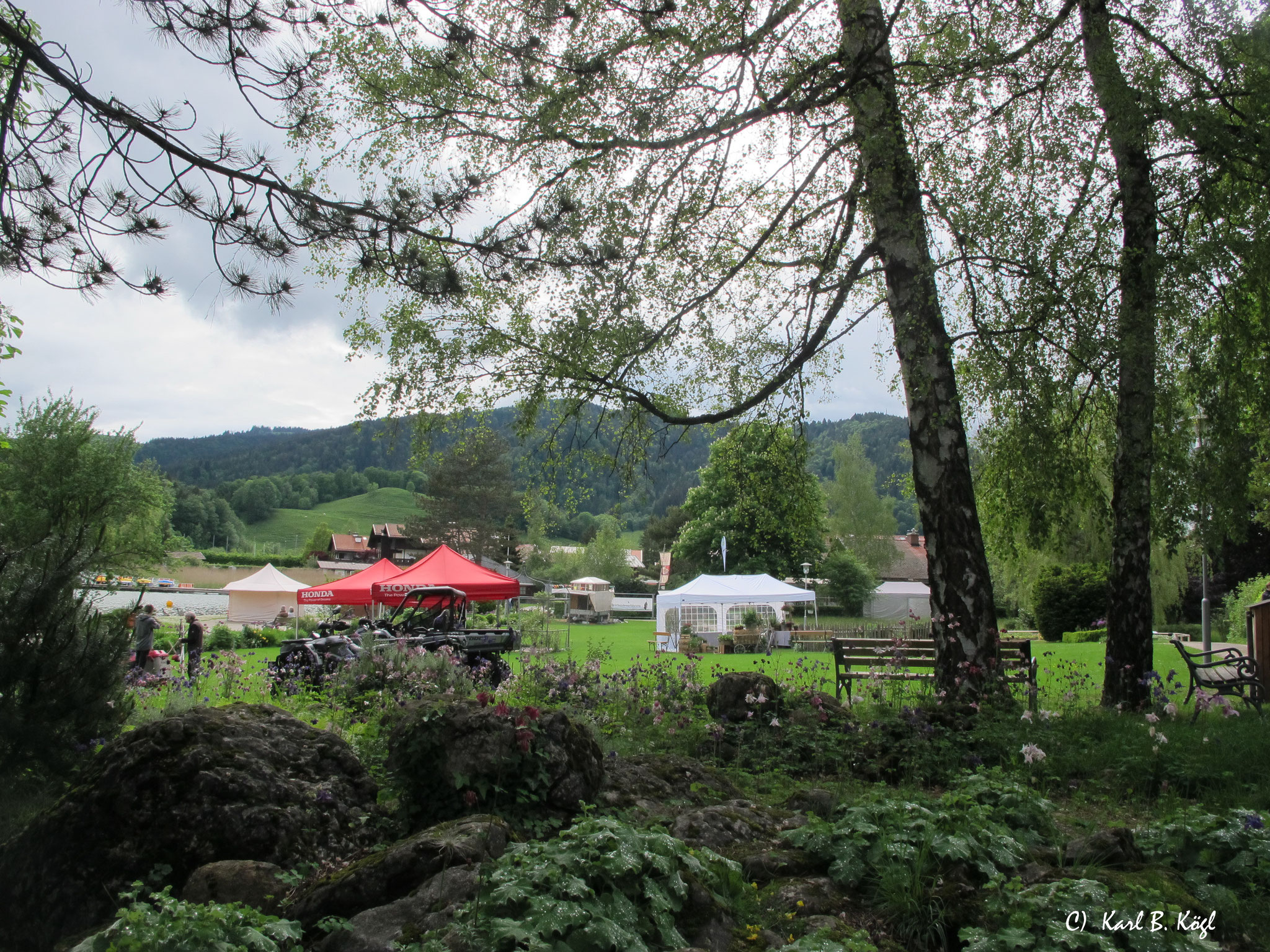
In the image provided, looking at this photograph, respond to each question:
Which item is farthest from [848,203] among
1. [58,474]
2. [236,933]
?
[58,474]

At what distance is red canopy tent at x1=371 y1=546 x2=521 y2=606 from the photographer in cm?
2112

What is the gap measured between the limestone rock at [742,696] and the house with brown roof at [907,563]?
55.1 meters

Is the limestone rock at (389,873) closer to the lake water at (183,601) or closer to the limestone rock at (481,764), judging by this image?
the limestone rock at (481,764)

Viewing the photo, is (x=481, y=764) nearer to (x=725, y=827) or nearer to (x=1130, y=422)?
(x=725, y=827)

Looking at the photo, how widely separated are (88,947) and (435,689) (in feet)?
19.0

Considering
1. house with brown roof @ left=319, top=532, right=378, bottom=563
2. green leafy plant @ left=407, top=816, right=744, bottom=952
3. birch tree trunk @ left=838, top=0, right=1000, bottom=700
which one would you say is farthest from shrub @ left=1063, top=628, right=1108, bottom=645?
house with brown roof @ left=319, top=532, right=378, bottom=563

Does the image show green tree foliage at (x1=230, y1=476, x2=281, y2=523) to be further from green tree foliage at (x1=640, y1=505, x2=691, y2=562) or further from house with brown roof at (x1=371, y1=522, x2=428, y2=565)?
green tree foliage at (x1=640, y1=505, x2=691, y2=562)

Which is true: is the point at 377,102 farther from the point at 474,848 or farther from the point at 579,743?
the point at 474,848

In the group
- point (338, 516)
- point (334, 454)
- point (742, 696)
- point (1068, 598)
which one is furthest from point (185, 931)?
point (334, 454)

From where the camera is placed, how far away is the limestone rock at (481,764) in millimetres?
4430

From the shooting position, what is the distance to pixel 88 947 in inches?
96.2

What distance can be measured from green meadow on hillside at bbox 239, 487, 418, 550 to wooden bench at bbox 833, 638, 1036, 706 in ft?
373

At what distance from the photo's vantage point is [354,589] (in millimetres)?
22500

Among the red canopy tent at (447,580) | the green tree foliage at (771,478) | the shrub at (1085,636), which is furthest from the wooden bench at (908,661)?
the shrub at (1085,636)
